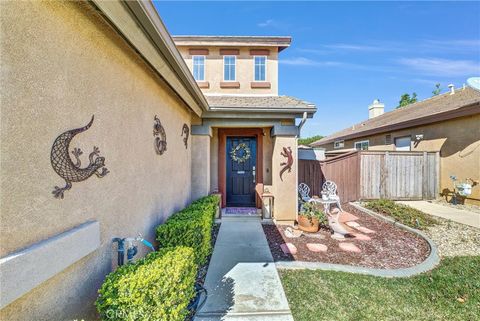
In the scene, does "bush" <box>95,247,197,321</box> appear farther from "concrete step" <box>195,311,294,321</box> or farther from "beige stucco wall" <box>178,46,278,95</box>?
"beige stucco wall" <box>178,46,278,95</box>

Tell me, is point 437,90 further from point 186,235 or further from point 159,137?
point 186,235

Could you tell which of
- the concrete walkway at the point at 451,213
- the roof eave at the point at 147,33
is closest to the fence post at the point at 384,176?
the concrete walkway at the point at 451,213

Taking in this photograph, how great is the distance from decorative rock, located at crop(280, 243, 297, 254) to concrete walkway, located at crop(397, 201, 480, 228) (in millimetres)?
5451

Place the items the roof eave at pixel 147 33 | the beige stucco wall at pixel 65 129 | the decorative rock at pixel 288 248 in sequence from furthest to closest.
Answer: the decorative rock at pixel 288 248 < the roof eave at pixel 147 33 < the beige stucco wall at pixel 65 129

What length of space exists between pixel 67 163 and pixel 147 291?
1.35m

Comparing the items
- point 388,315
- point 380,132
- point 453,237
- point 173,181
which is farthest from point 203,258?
point 380,132

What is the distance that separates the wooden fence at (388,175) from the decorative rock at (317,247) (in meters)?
4.69

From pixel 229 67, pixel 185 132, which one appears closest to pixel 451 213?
pixel 185 132

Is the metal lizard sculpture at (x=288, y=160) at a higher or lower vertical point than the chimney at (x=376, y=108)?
lower

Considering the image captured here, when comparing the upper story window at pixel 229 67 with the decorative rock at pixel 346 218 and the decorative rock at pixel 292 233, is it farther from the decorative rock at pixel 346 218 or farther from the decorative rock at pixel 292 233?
the decorative rock at pixel 346 218

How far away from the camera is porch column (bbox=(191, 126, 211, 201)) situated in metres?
6.25

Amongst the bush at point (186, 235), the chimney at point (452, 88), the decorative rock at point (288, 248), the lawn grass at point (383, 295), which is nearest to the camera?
the lawn grass at point (383, 295)

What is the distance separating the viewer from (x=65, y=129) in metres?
1.78

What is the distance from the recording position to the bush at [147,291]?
1781mm
